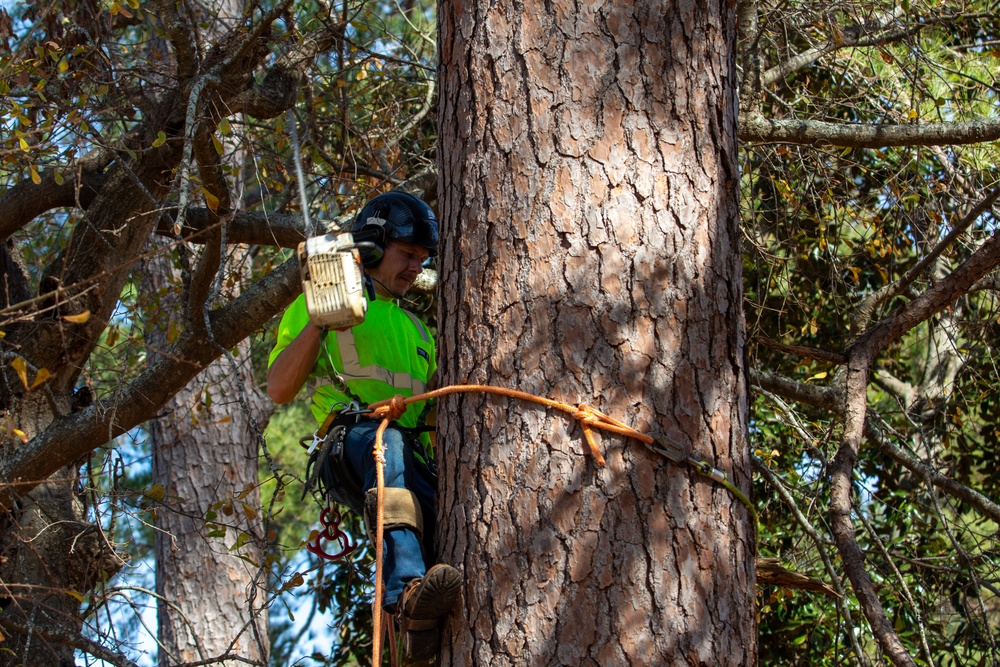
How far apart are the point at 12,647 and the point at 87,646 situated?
3.20ft

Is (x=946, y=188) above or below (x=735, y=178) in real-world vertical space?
above

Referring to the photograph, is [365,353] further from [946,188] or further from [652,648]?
[946,188]

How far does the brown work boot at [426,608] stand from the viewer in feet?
7.06

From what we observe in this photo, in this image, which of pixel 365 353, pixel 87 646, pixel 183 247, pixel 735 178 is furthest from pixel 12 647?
pixel 735 178

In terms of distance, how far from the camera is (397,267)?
10.4 ft

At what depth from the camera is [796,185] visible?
5.69 m

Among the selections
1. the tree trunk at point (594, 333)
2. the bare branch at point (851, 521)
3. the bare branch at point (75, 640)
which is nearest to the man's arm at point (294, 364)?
the tree trunk at point (594, 333)

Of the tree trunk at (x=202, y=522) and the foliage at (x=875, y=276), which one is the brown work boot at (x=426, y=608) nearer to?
the foliage at (x=875, y=276)

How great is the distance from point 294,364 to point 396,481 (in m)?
0.50

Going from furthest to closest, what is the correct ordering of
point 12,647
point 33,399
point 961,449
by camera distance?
point 961,449, point 33,399, point 12,647

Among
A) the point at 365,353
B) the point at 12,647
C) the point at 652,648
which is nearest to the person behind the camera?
the point at 652,648

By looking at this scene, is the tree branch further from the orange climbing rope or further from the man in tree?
the orange climbing rope

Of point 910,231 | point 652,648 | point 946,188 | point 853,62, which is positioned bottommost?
point 652,648

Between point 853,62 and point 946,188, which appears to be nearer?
point 946,188
